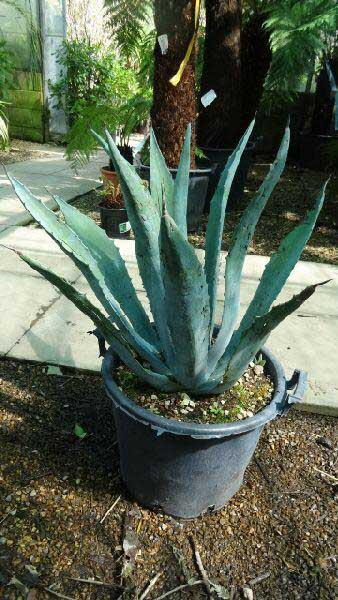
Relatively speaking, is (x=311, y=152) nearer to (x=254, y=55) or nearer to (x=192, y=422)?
(x=254, y=55)

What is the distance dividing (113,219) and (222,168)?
4.31 ft

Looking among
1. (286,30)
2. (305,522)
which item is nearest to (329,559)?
(305,522)

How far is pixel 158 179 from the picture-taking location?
1.41 meters

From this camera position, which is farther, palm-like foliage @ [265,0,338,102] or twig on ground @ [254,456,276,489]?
palm-like foliage @ [265,0,338,102]

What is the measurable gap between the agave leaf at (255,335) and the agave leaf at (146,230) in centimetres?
18

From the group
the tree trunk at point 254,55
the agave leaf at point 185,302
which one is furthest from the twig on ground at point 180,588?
the tree trunk at point 254,55

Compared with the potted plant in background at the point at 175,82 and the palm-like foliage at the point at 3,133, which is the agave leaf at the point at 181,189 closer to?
the potted plant in background at the point at 175,82

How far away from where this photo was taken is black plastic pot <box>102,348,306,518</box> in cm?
121

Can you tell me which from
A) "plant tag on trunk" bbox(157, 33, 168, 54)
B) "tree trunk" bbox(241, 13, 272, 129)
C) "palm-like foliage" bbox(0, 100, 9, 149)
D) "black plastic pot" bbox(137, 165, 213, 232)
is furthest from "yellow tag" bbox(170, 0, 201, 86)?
"palm-like foliage" bbox(0, 100, 9, 149)

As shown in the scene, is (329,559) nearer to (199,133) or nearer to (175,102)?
(175,102)

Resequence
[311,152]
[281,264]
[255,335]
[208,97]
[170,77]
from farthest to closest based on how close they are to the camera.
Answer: [311,152] → [208,97] → [170,77] → [281,264] → [255,335]

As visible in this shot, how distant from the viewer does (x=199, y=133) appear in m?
4.57

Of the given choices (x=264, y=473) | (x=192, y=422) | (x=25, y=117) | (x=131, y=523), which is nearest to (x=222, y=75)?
(x=264, y=473)

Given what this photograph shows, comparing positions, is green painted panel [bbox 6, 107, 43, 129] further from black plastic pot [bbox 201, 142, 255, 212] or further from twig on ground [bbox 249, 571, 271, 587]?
twig on ground [bbox 249, 571, 271, 587]
